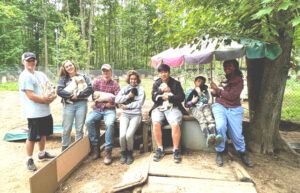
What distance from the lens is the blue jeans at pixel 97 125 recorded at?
16.0ft

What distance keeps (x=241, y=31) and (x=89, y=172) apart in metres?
3.38

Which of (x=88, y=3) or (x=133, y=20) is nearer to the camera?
(x=88, y=3)

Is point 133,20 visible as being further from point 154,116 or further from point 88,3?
point 154,116

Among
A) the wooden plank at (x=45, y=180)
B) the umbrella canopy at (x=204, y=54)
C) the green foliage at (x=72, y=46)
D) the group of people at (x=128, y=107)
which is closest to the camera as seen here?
the wooden plank at (x=45, y=180)

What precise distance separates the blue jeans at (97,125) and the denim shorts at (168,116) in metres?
0.69

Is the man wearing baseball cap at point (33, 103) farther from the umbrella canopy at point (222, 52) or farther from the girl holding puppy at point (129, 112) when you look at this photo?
the umbrella canopy at point (222, 52)

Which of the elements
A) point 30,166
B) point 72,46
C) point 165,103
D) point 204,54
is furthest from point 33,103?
point 72,46

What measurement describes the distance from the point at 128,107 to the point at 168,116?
678 millimetres

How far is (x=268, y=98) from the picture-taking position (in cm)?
530

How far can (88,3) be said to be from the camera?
102ft

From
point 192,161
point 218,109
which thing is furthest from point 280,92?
point 192,161

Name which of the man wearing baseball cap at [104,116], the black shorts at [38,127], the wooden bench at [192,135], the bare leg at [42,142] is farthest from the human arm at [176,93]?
the bare leg at [42,142]

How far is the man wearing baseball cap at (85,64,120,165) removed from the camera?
4891mm

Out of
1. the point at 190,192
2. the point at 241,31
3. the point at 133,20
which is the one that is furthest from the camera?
the point at 133,20
